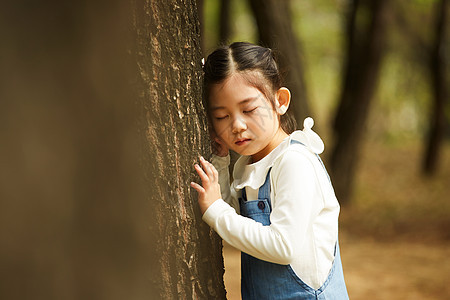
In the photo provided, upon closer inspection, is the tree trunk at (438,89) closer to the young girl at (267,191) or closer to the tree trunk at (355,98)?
the tree trunk at (355,98)

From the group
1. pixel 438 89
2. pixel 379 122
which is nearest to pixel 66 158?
pixel 438 89

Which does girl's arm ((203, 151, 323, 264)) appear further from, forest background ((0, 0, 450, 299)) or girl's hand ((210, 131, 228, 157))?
girl's hand ((210, 131, 228, 157))

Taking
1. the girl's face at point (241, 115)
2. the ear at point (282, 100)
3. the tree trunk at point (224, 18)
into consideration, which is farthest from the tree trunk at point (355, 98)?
the girl's face at point (241, 115)

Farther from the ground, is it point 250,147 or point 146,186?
point 250,147

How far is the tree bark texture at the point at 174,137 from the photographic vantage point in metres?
1.66

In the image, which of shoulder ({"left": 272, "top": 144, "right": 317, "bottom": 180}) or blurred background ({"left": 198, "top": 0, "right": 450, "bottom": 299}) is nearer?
shoulder ({"left": 272, "top": 144, "right": 317, "bottom": 180})

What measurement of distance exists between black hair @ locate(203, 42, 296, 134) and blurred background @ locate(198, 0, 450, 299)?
24 centimetres

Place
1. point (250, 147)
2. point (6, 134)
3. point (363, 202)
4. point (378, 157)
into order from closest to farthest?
point (6, 134) → point (250, 147) → point (363, 202) → point (378, 157)

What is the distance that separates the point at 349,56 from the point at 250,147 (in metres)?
8.05

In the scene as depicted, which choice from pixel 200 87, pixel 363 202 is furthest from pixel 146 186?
pixel 363 202

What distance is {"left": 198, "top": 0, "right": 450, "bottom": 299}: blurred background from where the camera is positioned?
19.2 feet

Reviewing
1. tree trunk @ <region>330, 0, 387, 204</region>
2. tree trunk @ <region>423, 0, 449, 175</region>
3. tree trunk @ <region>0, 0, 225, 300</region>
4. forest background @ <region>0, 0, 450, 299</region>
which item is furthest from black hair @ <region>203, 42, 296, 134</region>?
tree trunk @ <region>423, 0, 449, 175</region>

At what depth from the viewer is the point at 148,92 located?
5.42ft

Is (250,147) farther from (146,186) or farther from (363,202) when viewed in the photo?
(363,202)
